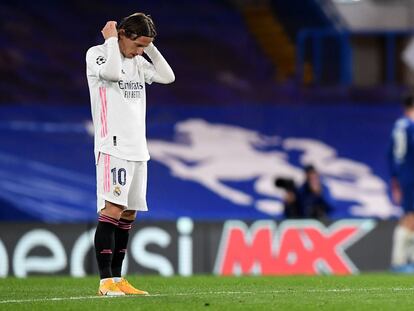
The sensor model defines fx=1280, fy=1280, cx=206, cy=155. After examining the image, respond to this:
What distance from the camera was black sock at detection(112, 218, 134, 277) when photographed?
28.6ft

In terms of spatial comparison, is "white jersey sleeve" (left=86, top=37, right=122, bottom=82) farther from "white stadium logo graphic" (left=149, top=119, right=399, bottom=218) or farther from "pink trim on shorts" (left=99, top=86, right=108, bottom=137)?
"white stadium logo graphic" (left=149, top=119, right=399, bottom=218)

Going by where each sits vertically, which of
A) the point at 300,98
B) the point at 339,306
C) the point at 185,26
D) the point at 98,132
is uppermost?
the point at 185,26

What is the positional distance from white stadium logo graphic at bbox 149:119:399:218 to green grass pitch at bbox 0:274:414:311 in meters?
8.00

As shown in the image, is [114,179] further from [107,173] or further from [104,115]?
[104,115]

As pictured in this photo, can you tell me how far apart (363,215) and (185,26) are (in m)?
4.37

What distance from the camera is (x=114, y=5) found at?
20.6 meters

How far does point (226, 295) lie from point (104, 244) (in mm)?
892

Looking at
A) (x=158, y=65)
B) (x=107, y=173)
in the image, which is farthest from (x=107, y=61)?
(x=107, y=173)

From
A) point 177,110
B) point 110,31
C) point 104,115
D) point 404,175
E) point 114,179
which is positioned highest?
point 177,110

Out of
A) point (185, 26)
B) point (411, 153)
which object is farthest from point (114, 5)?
point (411, 153)

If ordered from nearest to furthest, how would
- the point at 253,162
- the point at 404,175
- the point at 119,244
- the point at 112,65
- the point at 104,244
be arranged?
the point at 112,65 → the point at 104,244 → the point at 119,244 → the point at 404,175 → the point at 253,162

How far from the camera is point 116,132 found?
27.9 feet

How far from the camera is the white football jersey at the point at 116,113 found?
27.9ft

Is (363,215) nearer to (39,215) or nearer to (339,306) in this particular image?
(39,215)
